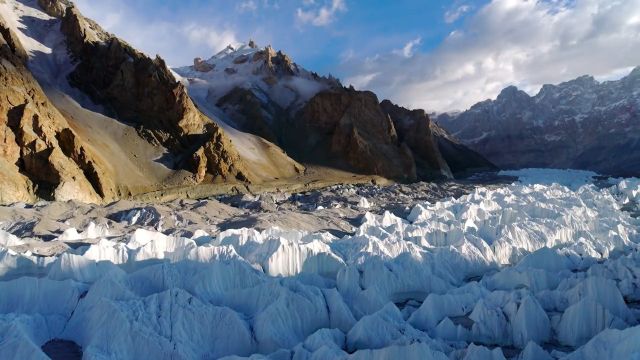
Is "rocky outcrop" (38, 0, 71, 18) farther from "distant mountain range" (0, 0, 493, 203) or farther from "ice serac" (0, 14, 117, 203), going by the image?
"ice serac" (0, 14, 117, 203)

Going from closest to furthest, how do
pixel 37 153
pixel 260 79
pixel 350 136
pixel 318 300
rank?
pixel 318 300, pixel 37 153, pixel 350 136, pixel 260 79

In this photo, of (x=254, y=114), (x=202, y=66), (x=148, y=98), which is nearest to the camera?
(x=148, y=98)

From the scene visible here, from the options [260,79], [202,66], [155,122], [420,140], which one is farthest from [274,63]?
[155,122]

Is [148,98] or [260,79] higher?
[260,79]

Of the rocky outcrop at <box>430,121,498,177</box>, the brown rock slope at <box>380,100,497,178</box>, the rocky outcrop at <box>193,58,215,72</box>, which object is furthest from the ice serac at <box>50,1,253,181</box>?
the rocky outcrop at <box>430,121,498,177</box>

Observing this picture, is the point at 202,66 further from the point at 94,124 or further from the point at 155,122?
the point at 94,124

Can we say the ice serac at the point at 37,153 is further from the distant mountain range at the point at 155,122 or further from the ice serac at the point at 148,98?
the ice serac at the point at 148,98

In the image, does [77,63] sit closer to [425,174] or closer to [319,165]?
[319,165]
